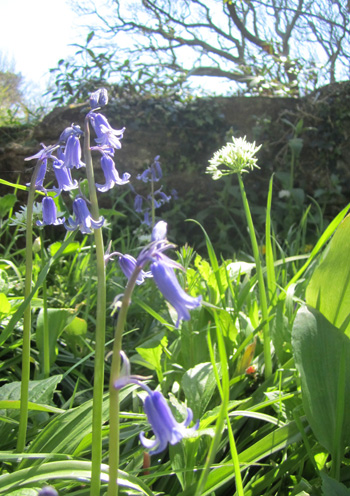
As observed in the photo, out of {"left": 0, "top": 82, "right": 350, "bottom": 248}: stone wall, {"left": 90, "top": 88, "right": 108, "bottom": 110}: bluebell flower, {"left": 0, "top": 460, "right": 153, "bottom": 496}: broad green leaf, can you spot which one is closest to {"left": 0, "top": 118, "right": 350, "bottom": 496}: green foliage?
{"left": 0, "top": 460, "right": 153, "bottom": 496}: broad green leaf

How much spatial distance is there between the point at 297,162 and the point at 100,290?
4.78 metres

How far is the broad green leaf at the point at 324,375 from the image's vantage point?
1.23 meters

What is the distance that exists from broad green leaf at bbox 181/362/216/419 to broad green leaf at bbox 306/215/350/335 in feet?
1.42

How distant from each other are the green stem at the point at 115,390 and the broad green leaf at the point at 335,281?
90 centimetres

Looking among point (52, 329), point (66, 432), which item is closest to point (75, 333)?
point (52, 329)

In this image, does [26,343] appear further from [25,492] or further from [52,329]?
[52,329]

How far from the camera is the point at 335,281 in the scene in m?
1.50

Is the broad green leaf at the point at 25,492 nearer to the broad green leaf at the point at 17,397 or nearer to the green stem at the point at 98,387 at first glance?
the green stem at the point at 98,387

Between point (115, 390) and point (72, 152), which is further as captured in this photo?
point (72, 152)

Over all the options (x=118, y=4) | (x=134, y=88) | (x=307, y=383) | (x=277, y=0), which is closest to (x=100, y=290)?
(x=307, y=383)

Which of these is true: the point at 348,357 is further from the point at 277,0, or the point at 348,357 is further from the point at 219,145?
the point at 277,0

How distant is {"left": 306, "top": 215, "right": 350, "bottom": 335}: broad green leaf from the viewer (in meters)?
1.47

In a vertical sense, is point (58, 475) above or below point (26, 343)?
below

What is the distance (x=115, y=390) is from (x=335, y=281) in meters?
0.95
